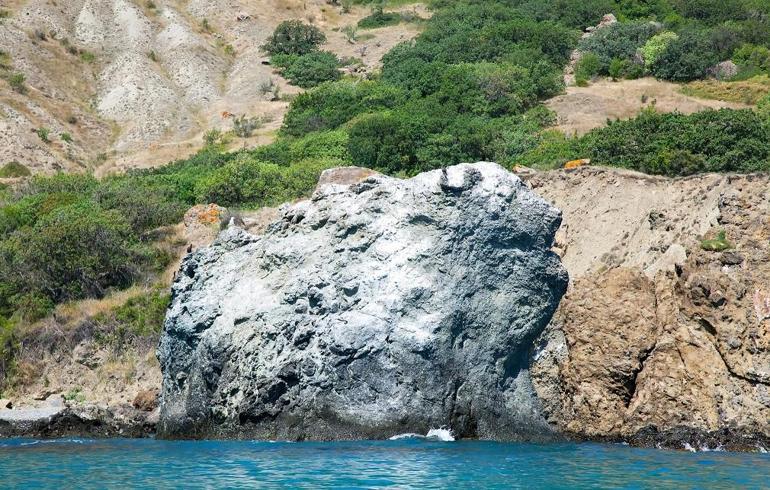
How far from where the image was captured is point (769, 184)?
79.2 feet

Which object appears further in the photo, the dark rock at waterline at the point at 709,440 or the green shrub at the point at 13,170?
the green shrub at the point at 13,170

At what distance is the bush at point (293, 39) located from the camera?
258 feet

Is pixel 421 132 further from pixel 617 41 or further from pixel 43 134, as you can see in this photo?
pixel 617 41

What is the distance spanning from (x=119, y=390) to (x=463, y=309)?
12528 millimetres

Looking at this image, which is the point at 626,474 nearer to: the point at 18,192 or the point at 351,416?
the point at 351,416

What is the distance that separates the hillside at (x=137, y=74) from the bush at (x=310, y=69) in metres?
0.88

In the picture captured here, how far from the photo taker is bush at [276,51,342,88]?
72625mm

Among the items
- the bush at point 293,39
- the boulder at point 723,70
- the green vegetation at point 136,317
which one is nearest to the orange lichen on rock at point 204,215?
the green vegetation at point 136,317

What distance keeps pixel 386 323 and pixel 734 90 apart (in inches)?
1690

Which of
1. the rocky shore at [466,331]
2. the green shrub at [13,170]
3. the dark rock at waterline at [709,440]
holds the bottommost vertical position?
the dark rock at waterline at [709,440]

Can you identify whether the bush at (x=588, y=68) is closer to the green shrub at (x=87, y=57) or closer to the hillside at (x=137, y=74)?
the hillside at (x=137, y=74)

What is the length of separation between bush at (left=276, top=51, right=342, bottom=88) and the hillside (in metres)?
0.88

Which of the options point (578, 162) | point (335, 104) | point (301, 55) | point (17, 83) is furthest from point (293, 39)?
point (578, 162)

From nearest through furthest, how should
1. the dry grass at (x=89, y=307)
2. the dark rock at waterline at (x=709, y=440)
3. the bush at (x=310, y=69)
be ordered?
the dark rock at waterline at (x=709, y=440) → the dry grass at (x=89, y=307) → the bush at (x=310, y=69)
